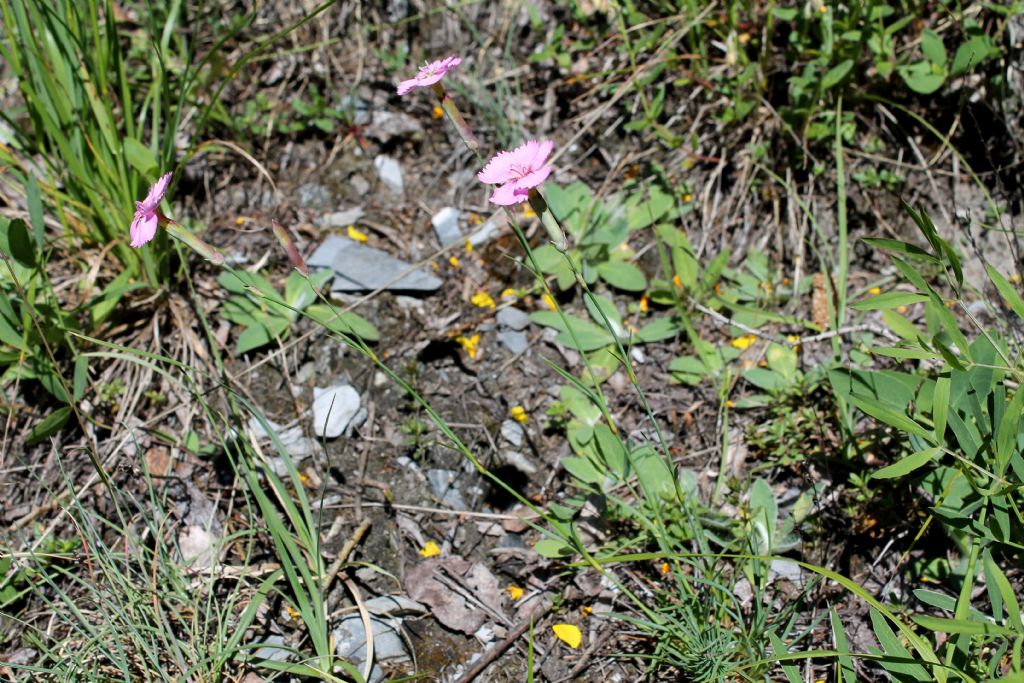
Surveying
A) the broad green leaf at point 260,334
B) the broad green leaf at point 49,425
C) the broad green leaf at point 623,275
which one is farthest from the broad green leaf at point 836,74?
the broad green leaf at point 49,425

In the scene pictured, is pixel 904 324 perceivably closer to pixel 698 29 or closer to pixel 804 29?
pixel 804 29

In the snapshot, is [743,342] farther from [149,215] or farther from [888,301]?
[149,215]

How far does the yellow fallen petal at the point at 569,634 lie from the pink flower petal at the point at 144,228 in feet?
3.95

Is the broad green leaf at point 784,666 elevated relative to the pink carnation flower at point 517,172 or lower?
lower

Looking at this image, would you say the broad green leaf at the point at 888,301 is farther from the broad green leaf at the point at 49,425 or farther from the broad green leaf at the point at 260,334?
the broad green leaf at the point at 49,425

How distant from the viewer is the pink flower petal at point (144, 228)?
4.43 ft

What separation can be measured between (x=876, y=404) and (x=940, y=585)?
60 cm

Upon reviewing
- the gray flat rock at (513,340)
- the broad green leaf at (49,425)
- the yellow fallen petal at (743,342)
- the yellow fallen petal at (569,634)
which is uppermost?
the broad green leaf at (49,425)

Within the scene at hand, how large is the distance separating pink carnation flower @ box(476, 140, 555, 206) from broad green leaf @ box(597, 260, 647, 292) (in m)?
1.02

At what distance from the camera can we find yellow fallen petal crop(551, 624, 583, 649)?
1776 millimetres

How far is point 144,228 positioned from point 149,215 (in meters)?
0.03

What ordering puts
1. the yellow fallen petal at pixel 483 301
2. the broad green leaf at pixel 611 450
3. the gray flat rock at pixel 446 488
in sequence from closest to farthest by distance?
1. the broad green leaf at pixel 611 450
2. the gray flat rock at pixel 446 488
3. the yellow fallen petal at pixel 483 301

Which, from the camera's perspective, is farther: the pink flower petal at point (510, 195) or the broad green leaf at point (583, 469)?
the broad green leaf at point (583, 469)

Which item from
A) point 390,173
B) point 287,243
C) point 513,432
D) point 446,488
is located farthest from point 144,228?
point 390,173
